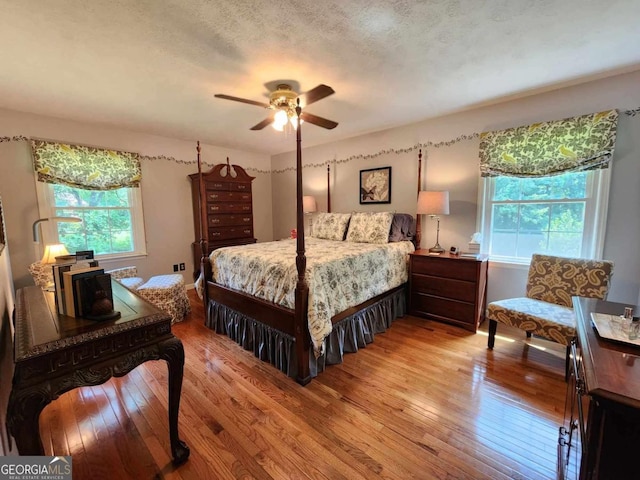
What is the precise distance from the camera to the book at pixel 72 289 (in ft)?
4.16

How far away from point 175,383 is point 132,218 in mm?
3268

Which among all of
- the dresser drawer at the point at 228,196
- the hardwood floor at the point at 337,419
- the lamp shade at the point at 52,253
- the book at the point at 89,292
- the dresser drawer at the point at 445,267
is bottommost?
the hardwood floor at the point at 337,419

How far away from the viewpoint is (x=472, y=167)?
3.21 metres

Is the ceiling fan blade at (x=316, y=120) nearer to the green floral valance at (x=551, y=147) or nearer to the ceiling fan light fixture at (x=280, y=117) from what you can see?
the ceiling fan light fixture at (x=280, y=117)

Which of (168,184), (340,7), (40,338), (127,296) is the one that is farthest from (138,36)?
(168,184)

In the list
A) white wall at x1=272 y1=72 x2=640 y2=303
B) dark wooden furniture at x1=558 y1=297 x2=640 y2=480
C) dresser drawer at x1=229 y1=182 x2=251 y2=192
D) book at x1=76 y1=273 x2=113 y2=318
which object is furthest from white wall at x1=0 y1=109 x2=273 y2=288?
dark wooden furniture at x1=558 y1=297 x2=640 y2=480

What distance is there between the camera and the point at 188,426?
5.48 ft

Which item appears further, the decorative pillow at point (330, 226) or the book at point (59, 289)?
the decorative pillow at point (330, 226)

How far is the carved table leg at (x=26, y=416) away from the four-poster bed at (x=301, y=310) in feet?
4.46

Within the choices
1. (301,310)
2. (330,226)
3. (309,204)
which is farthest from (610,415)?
(309,204)

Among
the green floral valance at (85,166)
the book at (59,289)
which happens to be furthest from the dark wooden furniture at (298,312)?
the green floral valance at (85,166)

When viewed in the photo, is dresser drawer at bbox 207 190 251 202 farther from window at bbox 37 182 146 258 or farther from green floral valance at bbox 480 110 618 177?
green floral valance at bbox 480 110 618 177

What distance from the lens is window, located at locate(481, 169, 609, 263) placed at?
258 centimetres

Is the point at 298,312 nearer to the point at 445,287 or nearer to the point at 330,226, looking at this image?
the point at 445,287
